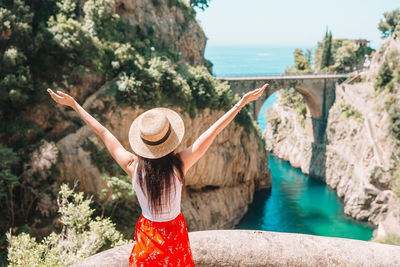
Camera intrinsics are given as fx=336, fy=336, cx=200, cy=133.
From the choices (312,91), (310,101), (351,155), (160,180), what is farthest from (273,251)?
(310,101)

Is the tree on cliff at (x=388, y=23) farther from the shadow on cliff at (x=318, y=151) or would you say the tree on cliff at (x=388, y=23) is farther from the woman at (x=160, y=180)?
the woman at (x=160, y=180)

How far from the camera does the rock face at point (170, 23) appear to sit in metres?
20.0

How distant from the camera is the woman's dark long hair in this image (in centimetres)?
239

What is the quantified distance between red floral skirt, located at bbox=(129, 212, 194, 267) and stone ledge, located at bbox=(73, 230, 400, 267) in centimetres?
103

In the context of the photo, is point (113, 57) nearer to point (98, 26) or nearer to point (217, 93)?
point (98, 26)

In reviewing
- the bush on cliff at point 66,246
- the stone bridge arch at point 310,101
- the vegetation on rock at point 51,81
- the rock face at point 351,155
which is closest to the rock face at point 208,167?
the vegetation on rock at point 51,81

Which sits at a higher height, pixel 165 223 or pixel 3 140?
pixel 165 223

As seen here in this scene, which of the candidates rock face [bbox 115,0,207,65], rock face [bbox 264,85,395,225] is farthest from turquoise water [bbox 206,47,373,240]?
rock face [bbox 115,0,207,65]

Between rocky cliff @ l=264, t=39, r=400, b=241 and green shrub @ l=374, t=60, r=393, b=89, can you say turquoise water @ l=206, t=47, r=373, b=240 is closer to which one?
rocky cliff @ l=264, t=39, r=400, b=241

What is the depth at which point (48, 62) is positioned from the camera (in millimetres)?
14320

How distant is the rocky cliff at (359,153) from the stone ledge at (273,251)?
60.1ft

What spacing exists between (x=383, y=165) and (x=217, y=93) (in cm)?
1296

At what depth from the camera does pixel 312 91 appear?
A: 33500 mm

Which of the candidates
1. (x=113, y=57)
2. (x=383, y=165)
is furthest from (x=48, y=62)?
(x=383, y=165)
